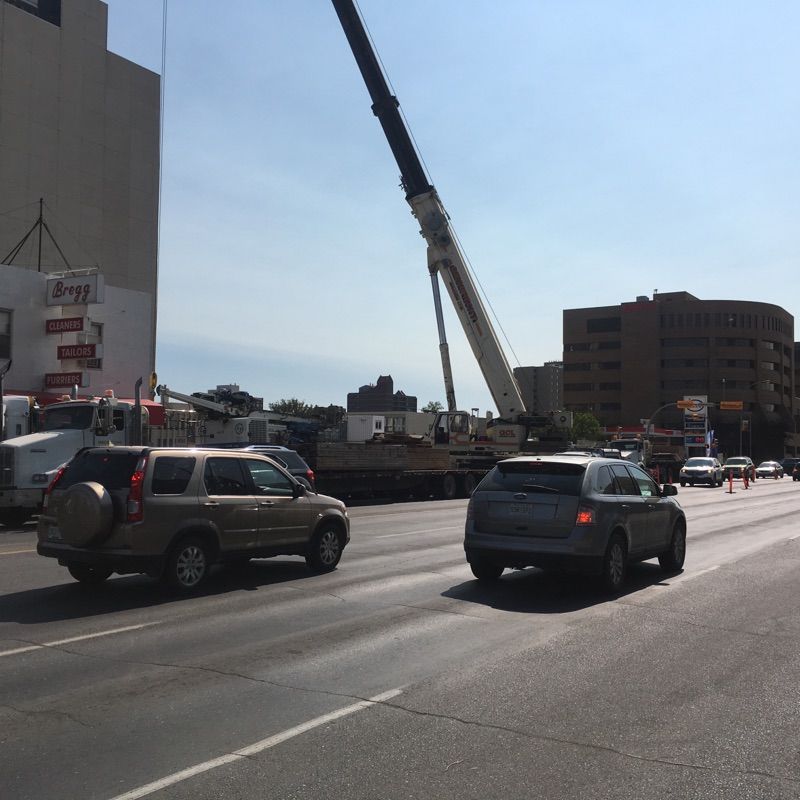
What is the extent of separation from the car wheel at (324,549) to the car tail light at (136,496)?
2.93m

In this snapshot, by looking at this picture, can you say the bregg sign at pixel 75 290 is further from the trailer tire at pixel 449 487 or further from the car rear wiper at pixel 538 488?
the car rear wiper at pixel 538 488

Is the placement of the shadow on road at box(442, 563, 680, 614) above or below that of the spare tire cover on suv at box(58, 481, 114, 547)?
below

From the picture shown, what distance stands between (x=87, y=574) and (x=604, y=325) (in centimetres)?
11838

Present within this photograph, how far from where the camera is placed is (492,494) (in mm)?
10734

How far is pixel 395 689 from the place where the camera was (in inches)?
241

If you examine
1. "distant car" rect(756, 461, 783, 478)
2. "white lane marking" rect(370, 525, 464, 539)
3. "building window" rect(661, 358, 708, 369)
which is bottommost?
"distant car" rect(756, 461, 783, 478)

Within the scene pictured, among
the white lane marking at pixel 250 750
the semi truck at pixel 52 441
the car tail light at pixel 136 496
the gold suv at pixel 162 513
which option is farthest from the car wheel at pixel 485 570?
the semi truck at pixel 52 441

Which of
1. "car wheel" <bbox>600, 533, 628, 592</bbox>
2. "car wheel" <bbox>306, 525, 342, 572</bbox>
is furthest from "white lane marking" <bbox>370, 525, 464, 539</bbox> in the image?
"car wheel" <bbox>600, 533, 628, 592</bbox>

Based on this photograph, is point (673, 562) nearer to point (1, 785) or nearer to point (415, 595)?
point (415, 595)

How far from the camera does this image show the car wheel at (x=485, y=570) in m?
10.9

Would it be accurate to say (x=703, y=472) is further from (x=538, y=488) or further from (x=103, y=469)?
(x=103, y=469)

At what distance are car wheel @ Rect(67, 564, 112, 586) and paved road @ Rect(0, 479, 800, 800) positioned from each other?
185 millimetres

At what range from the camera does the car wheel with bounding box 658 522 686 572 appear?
40.9ft

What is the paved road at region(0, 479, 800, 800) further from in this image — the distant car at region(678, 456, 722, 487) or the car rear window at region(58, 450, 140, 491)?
the distant car at region(678, 456, 722, 487)
